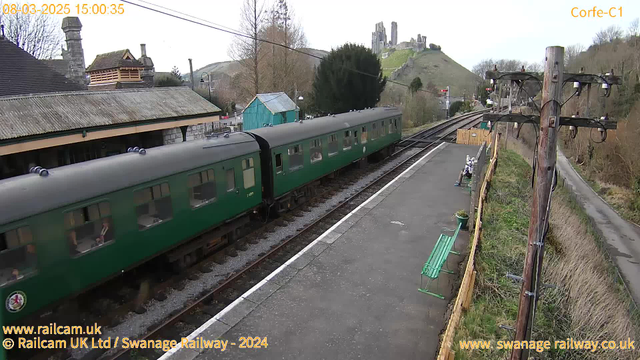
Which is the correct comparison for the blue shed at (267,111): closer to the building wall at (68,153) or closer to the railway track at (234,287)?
the building wall at (68,153)

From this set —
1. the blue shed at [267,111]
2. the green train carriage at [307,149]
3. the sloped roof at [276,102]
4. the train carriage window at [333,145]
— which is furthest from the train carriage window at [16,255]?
the sloped roof at [276,102]

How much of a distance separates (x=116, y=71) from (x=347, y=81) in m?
19.5

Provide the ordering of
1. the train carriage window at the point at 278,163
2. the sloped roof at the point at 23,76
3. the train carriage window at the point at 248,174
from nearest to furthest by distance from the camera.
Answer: the train carriage window at the point at 248,174, the train carriage window at the point at 278,163, the sloped roof at the point at 23,76

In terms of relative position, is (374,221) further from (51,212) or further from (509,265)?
(51,212)

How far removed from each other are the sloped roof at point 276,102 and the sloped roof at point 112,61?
8672 mm

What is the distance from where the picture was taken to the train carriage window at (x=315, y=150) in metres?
14.2

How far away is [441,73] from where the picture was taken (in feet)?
364

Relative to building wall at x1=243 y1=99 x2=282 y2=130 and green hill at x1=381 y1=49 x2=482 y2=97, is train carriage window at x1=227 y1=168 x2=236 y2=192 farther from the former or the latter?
green hill at x1=381 y1=49 x2=482 y2=97

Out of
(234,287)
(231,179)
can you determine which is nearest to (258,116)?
(231,179)

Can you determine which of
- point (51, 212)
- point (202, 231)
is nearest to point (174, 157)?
point (202, 231)

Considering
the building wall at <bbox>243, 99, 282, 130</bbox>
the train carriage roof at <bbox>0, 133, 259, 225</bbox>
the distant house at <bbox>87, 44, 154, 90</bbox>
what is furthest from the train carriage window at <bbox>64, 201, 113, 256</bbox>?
the building wall at <bbox>243, 99, 282, 130</bbox>

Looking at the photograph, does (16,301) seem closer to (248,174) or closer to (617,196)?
(248,174)

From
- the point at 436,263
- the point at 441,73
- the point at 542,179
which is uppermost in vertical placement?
the point at 441,73

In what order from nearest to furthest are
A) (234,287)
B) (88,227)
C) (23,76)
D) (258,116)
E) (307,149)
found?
(88,227) → (234,287) → (307,149) → (23,76) → (258,116)
